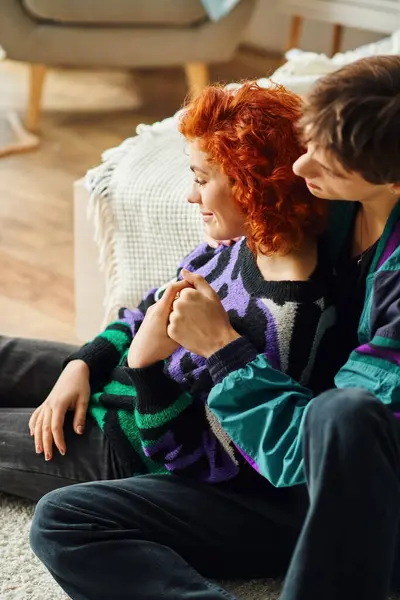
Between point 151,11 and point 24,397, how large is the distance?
6.02ft

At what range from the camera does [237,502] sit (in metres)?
1.13

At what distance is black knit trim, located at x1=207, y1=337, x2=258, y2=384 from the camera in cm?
102

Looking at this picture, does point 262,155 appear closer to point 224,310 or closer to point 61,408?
point 224,310

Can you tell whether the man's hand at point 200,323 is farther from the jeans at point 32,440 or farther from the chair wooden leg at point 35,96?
the chair wooden leg at point 35,96

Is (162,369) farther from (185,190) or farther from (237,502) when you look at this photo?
(185,190)

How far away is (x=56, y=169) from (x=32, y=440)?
164 centimetres

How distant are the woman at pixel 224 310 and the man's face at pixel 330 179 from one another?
8 cm

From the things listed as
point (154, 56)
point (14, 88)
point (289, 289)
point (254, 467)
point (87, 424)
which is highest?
point (289, 289)

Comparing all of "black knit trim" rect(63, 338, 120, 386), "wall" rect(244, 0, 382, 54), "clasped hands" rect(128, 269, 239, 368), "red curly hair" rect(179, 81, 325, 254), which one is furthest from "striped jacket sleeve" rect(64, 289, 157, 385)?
"wall" rect(244, 0, 382, 54)

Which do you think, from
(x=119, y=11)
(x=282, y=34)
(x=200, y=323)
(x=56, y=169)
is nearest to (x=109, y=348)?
(x=200, y=323)

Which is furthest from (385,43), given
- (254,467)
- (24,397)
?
(254,467)

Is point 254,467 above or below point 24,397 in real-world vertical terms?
above

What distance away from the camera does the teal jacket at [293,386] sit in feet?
3.16

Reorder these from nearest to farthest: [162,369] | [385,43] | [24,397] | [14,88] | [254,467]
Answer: [254,467], [162,369], [24,397], [385,43], [14,88]
